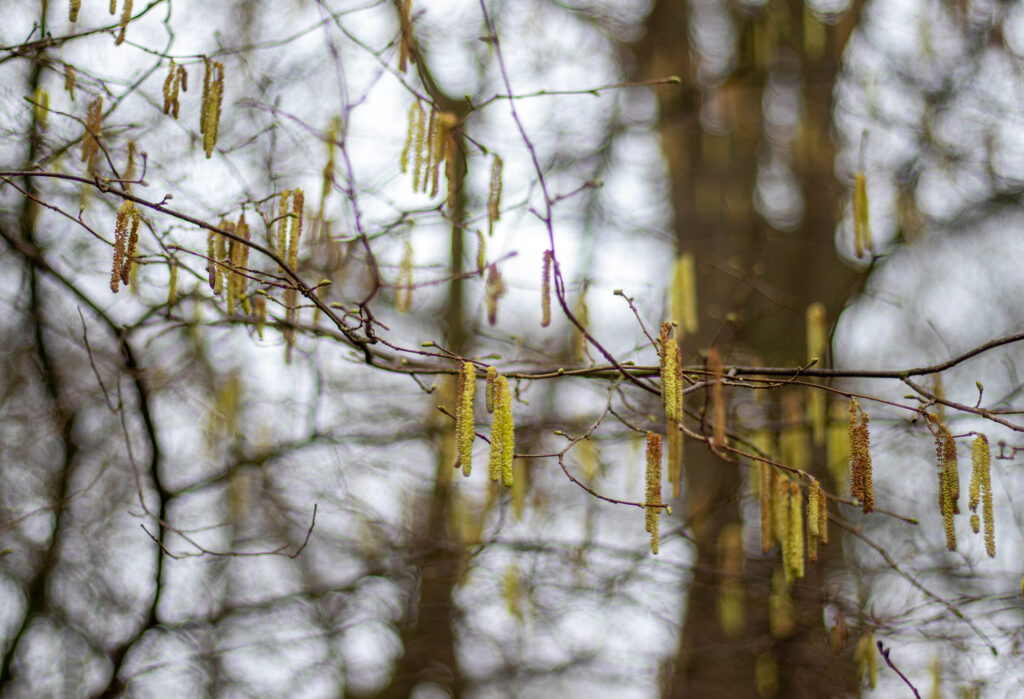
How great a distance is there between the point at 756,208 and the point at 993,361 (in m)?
1.93

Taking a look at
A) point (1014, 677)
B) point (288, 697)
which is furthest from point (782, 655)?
point (288, 697)

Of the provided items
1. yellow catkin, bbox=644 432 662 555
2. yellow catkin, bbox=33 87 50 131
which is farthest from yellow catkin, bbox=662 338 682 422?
yellow catkin, bbox=33 87 50 131

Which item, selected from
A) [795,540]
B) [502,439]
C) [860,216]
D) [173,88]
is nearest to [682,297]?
[860,216]

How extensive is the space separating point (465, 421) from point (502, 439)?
0.09m

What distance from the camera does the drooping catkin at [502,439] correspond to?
2053 millimetres

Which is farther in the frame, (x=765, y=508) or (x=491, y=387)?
(x=765, y=508)

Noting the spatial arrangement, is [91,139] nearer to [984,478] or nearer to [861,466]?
[861,466]

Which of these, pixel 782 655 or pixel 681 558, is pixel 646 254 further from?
pixel 782 655

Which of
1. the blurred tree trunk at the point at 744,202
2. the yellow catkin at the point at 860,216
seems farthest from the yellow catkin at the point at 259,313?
the blurred tree trunk at the point at 744,202

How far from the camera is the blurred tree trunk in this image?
569 centimetres

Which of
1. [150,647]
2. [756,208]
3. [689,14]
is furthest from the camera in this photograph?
[689,14]

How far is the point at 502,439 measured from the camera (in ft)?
6.82

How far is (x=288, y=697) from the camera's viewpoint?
5234mm

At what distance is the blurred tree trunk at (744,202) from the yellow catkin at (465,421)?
3.40 meters
